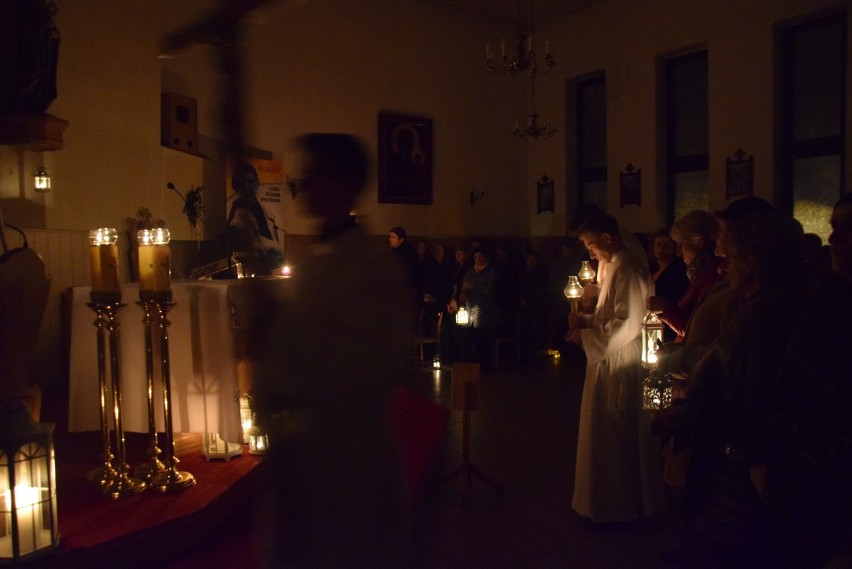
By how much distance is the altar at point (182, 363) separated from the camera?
11.1ft

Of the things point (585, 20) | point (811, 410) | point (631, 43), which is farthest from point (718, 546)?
Answer: point (585, 20)

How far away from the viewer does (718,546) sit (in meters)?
1.92

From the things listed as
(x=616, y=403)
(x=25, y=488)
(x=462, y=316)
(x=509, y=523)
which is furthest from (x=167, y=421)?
(x=462, y=316)

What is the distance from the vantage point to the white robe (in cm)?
361

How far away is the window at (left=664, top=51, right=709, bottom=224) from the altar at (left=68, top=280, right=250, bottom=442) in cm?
871

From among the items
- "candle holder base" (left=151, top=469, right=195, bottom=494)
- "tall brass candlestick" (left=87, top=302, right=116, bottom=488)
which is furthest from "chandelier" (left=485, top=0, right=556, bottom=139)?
"candle holder base" (left=151, top=469, right=195, bottom=494)

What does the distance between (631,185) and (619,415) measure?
8.06 metres

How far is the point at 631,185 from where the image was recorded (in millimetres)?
11023

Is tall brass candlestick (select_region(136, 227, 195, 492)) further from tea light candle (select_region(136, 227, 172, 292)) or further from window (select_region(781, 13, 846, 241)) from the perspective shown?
window (select_region(781, 13, 846, 241))

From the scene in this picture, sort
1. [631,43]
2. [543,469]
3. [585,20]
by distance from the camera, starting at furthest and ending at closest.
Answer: [585,20], [631,43], [543,469]

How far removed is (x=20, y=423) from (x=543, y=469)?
330 cm

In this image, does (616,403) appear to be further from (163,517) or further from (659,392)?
(163,517)

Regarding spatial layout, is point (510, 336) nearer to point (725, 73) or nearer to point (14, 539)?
point (725, 73)

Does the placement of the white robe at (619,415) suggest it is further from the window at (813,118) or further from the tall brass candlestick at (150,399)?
the window at (813,118)
